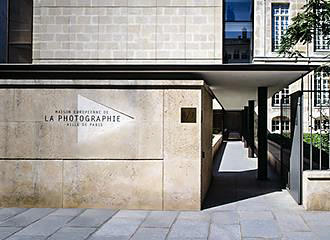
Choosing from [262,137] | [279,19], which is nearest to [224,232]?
[262,137]

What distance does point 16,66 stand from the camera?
8.59 m

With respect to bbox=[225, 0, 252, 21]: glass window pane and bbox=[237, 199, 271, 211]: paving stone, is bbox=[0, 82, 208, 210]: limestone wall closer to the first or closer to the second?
bbox=[237, 199, 271, 211]: paving stone

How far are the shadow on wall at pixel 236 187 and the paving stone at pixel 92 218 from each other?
2.20 m

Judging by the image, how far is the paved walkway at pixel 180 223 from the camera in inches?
261

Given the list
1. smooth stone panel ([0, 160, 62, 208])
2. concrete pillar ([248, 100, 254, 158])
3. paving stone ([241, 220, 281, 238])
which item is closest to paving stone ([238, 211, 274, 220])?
paving stone ([241, 220, 281, 238])

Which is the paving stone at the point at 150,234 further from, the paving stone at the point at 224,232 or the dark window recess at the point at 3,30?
the dark window recess at the point at 3,30

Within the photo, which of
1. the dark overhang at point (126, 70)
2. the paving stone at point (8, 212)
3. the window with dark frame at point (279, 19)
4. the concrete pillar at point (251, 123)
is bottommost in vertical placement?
the paving stone at point (8, 212)

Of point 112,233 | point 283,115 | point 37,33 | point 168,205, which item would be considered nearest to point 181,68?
point 168,205

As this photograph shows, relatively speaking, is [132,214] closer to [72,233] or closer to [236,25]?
[72,233]

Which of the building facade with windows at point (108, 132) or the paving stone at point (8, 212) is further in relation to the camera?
the building facade with windows at point (108, 132)

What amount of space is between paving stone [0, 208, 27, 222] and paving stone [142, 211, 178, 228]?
9.11 feet

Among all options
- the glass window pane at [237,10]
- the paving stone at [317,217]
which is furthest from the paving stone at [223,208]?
the glass window pane at [237,10]

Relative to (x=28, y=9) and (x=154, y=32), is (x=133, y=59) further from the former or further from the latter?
(x=28, y=9)

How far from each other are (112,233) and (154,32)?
9.75 meters
